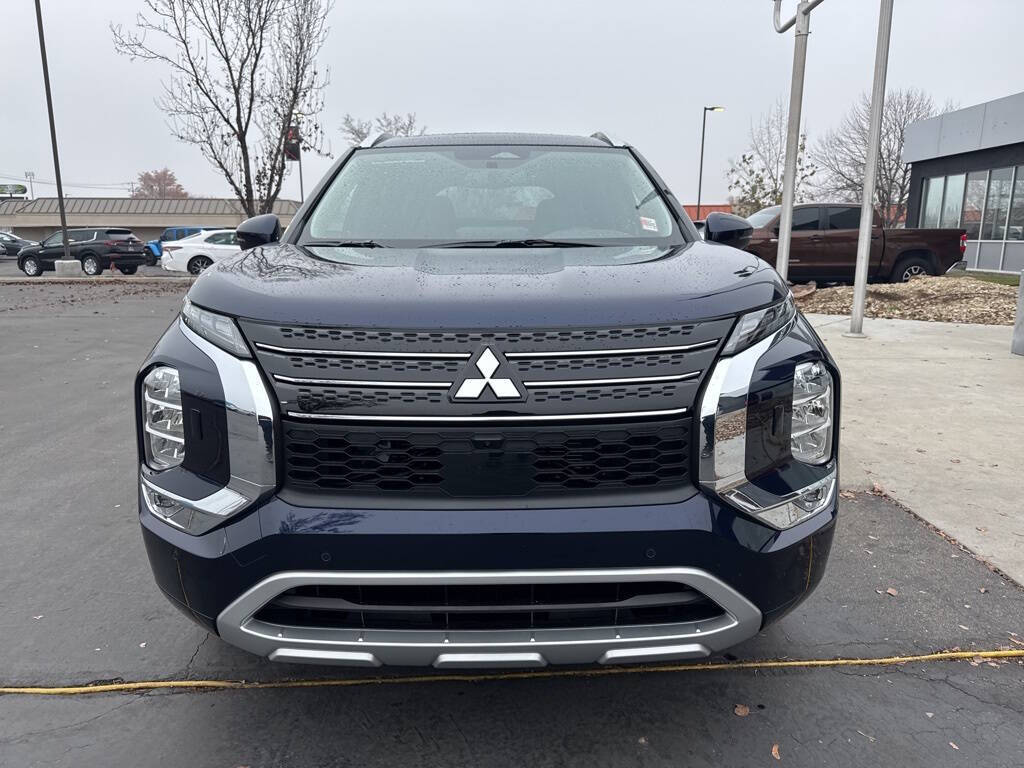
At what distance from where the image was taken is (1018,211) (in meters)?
22.3

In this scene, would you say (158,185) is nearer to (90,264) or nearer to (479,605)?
(90,264)

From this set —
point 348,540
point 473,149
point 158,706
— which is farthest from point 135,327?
point 348,540

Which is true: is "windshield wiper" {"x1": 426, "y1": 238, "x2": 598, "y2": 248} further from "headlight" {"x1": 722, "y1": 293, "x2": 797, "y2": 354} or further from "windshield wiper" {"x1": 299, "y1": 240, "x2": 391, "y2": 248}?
"headlight" {"x1": 722, "y1": 293, "x2": 797, "y2": 354}

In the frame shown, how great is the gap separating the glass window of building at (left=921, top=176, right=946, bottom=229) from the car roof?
27225 millimetres

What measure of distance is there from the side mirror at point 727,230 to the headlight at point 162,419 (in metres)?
2.14

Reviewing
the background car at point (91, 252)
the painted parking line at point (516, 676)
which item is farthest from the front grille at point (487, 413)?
the background car at point (91, 252)

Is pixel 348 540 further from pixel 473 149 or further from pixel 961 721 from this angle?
pixel 473 149

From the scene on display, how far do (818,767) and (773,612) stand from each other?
1.58ft

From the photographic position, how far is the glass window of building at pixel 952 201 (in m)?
25.4

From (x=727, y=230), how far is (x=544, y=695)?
1947 mm

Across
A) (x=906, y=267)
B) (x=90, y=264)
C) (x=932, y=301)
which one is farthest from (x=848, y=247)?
(x=90, y=264)

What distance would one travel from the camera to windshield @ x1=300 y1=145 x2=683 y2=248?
3.02 m

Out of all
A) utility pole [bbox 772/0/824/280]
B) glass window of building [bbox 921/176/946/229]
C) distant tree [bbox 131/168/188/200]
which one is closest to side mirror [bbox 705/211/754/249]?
utility pole [bbox 772/0/824/280]

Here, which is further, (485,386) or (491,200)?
(491,200)
